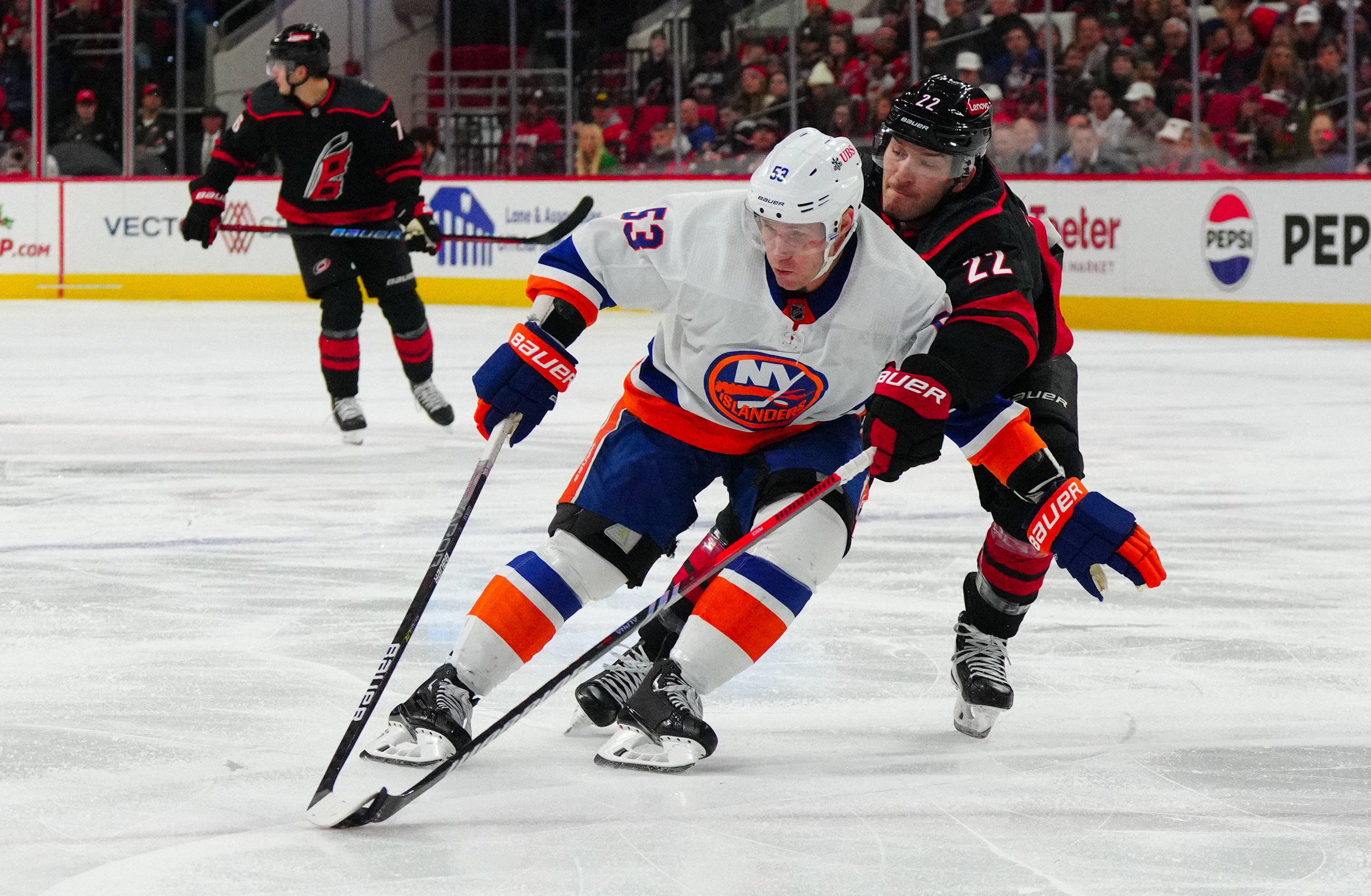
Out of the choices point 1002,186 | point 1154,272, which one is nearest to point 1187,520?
point 1002,186

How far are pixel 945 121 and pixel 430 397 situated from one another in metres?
3.63

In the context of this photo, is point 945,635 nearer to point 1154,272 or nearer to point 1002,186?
point 1002,186

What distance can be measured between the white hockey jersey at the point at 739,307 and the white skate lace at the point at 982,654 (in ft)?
A: 1.51

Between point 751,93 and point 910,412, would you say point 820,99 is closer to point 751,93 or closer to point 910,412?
point 751,93

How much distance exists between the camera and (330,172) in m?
5.93

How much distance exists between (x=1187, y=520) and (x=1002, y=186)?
1.94 m

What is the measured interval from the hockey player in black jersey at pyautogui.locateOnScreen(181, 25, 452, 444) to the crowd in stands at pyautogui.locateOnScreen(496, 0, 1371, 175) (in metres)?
4.86

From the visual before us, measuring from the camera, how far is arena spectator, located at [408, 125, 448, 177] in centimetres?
1184

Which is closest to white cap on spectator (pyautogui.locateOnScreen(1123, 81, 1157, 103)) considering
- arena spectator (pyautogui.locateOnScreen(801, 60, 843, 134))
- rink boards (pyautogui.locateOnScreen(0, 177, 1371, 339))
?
rink boards (pyautogui.locateOnScreen(0, 177, 1371, 339))

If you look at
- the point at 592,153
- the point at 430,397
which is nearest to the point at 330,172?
the point at 430,397

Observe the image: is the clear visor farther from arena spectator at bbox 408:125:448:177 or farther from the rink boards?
arena spectator at bbox 408:125:448:177

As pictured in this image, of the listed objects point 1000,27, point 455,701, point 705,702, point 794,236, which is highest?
point 1000,27

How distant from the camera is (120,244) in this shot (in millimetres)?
11812

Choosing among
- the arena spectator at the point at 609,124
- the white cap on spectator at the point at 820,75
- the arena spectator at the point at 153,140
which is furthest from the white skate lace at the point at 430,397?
the arena spectator at the point at 153,140
